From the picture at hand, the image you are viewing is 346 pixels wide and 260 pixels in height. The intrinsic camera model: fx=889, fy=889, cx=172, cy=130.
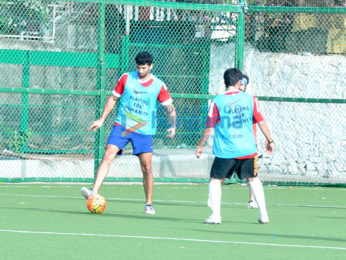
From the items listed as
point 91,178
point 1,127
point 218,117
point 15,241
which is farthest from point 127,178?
point 15,241

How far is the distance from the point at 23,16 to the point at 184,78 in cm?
340

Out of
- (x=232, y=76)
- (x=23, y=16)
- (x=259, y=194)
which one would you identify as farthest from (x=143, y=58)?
(x=23, y=16)

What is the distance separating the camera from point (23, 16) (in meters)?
17.4

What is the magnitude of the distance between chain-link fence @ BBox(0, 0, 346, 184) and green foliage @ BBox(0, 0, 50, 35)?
3cm

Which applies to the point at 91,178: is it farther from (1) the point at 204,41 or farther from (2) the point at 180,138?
(1) the point at 204,41

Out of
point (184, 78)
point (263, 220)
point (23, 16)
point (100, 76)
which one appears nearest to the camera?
point (263, 220)

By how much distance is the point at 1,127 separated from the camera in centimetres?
1667

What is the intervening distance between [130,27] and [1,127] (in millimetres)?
3207

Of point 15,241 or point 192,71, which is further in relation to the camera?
point 192,71

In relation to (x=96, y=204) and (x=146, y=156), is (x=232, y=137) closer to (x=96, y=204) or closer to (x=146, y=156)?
(x=146, y=156)

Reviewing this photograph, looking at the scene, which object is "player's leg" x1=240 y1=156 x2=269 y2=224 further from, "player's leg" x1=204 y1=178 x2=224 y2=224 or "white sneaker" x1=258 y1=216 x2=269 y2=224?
"player's leg" x1=204 y1=178 x2=224 y2=224

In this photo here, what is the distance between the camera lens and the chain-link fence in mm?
16500

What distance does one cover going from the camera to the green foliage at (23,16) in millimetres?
16406

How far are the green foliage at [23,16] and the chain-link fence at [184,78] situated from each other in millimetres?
27
